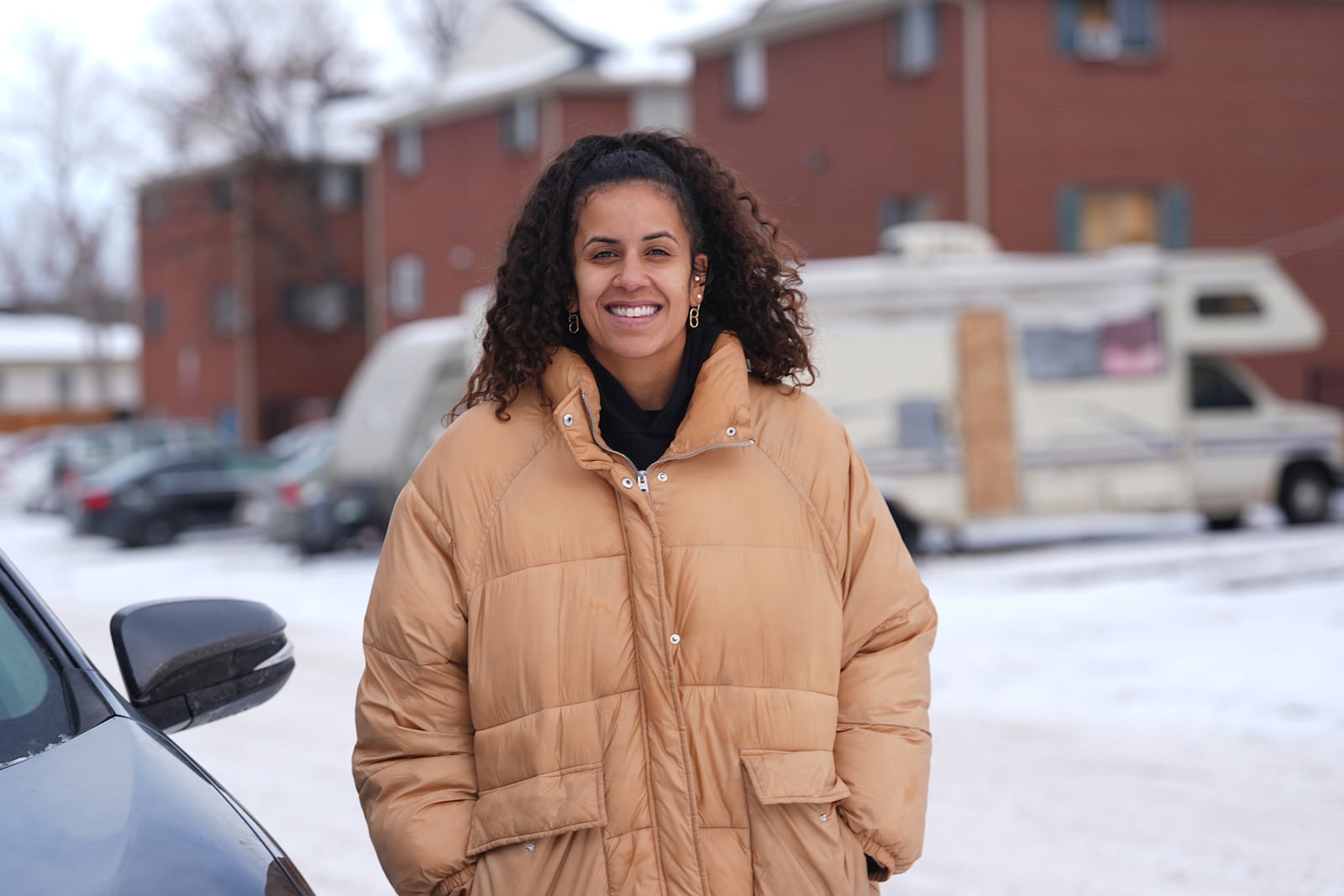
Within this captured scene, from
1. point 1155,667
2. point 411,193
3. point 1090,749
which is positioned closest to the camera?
point 1090,749

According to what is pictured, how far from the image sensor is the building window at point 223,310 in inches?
1770

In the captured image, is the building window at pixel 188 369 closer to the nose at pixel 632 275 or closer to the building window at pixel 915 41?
the building window at pixel 915 41

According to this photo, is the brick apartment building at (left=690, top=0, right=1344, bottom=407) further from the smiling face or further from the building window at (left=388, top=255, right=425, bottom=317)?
the smiling face

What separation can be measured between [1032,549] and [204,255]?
33795 millimetres

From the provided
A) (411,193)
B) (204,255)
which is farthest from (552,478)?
(204,255)

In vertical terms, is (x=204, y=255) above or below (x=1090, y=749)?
above

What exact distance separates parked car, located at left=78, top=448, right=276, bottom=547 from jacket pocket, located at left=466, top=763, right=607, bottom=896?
67.4ft

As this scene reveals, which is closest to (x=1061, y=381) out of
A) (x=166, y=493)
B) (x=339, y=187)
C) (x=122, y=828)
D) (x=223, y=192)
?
(x=166, y=493)

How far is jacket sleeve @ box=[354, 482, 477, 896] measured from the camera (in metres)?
2.71

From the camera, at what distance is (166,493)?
22625 millimetres

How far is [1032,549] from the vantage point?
17828mm

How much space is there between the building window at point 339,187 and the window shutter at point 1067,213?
24215 mm

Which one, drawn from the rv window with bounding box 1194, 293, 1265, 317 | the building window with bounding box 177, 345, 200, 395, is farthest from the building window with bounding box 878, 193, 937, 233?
the building window with bounding box 177, 345, 200, 395

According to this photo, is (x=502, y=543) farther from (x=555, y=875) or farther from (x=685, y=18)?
(x=685, y=18)
